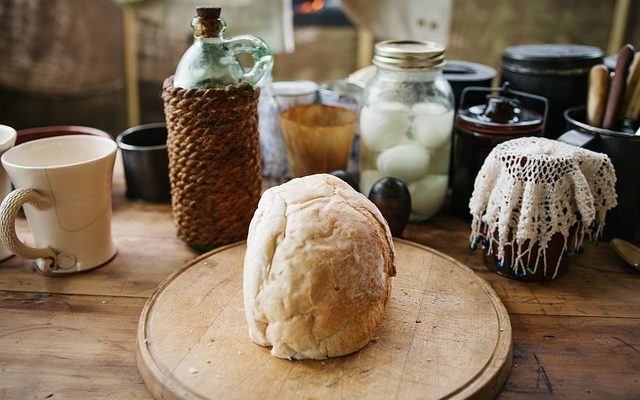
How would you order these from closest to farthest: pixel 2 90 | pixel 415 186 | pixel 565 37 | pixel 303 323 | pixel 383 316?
1. pixel 303 323
2. pixel 383 316
3. pixel 415 186
4. pixel 2 90
5. pixel 565 37

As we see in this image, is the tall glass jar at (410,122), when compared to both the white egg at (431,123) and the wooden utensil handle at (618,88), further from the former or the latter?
the wooden utensil handle at (618,88)

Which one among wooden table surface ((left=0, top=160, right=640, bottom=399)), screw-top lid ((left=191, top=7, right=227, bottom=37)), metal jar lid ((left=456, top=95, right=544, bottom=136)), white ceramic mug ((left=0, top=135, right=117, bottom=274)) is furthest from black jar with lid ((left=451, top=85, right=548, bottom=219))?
white ceramic mug ((left=0, top=135, right=117, bottom=274))

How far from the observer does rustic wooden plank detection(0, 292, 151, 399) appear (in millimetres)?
760

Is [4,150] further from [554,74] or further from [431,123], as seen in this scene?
[554,74]

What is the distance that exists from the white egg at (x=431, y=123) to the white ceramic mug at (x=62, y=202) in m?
0.60

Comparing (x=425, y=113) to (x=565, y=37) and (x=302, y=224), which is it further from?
(x=565, y=37)

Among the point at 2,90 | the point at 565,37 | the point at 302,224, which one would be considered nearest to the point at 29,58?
the point at 2,90

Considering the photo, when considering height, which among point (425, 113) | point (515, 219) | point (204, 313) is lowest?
point (204, 313)

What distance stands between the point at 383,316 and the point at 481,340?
15cm

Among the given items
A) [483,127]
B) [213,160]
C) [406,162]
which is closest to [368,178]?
[406,162]

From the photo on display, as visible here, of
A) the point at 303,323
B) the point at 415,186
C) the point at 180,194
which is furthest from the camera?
the point at 415,186

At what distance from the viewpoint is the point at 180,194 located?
109 cm

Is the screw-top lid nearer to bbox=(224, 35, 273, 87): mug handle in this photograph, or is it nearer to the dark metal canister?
bbox=(224, 35, 273, 87): mug handle

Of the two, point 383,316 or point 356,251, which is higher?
point 356,251
